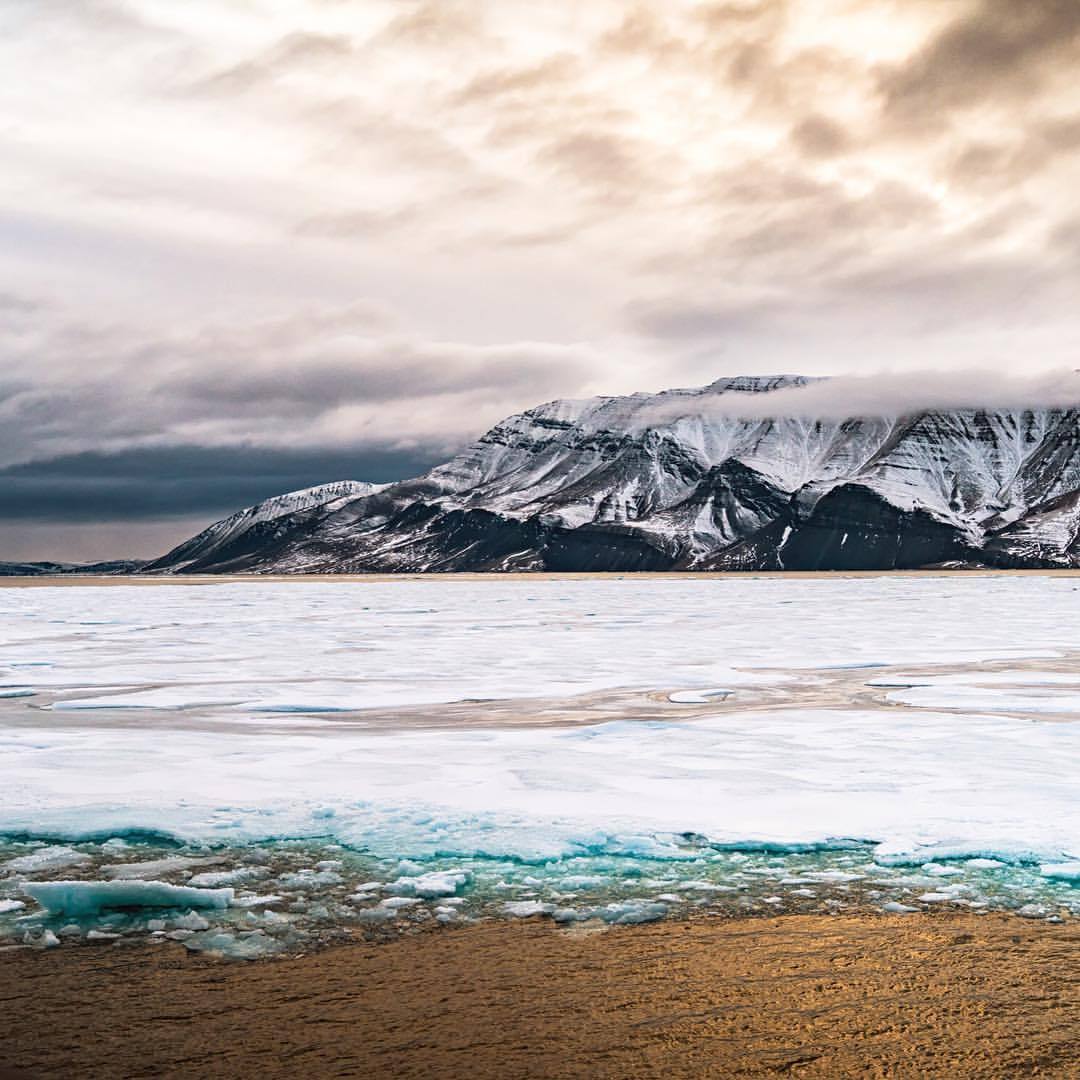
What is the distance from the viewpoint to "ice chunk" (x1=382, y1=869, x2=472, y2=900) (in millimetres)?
7309

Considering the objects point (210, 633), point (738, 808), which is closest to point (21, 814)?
point (738, 808)

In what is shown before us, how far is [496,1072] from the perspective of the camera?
455cm

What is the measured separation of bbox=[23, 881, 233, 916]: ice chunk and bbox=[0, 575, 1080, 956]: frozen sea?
16 millimetres

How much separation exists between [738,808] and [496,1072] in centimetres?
534

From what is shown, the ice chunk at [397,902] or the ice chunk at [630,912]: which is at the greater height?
the ice chunk at [397,902]

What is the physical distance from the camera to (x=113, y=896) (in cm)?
702

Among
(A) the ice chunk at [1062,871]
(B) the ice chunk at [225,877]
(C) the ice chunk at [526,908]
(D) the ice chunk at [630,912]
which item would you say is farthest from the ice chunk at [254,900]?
(A) the ice chunk at [1062,871]

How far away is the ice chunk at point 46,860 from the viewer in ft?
25.3

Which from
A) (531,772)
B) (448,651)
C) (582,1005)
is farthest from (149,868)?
(448,651)

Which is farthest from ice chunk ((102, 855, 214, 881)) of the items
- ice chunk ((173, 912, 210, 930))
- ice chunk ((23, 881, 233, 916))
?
ice chunk ((173, 912, 210, 930))

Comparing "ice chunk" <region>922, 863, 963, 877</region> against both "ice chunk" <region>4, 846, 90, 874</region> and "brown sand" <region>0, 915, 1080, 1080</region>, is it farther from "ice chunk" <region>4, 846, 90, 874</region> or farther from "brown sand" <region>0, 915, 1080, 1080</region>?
"ice chunk" <region>4, 846, 90, 874</region>

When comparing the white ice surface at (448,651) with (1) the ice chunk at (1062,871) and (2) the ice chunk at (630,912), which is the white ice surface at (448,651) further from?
(1) the ice chunk at (1062,871)

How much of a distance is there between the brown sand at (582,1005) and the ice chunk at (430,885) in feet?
2.73

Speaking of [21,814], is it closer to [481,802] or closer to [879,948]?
[481,802]
